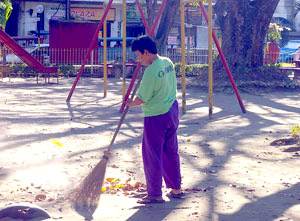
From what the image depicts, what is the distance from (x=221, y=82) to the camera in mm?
15000

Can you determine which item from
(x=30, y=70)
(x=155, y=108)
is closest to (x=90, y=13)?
(x=30, y=70)

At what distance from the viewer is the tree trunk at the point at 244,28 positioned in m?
15.4

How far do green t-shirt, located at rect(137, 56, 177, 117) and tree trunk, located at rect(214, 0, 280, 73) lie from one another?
1084cm

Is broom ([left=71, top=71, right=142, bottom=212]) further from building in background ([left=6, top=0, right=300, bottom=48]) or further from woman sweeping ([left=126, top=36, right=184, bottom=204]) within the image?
building in background ([left=6, top=0, right=300, bottom=48])

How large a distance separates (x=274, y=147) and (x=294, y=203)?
8.67 feet

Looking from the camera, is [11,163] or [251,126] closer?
[11,163]

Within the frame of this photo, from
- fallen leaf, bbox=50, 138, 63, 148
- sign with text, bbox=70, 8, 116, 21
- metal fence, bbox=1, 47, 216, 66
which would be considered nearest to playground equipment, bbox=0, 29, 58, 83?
metal fence, bbox=1, 47, 216, 66

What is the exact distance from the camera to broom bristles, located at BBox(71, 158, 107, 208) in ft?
16.4

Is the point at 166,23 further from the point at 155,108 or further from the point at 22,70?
the point at 155,108

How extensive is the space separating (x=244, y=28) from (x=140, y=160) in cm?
959

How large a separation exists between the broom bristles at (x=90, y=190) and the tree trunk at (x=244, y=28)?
1090 centimetres

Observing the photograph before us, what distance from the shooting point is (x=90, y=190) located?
5.09 meters

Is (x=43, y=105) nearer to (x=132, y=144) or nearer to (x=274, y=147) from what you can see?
(x=132, y=144)

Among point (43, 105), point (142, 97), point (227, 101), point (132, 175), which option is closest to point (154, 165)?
point (142, 97)
